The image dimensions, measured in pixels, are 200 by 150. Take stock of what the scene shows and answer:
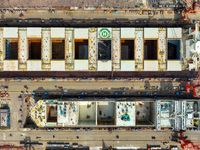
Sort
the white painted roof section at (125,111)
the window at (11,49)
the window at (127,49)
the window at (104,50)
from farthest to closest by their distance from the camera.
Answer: the window at (127,49) → the window at (104,50) → the window at (11,49) → the white painted roof section at (125,111)

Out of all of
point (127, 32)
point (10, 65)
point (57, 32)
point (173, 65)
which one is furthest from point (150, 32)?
point (10, 65)

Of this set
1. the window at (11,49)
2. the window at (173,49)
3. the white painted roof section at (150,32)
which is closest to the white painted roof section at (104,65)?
the white painted roof section at (150,32)

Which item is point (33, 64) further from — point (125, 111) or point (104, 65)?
point (125, 111)

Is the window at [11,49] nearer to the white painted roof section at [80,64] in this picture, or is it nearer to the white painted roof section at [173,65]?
the white painted roof section at [80,64]

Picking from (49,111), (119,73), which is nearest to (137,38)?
(119,73)

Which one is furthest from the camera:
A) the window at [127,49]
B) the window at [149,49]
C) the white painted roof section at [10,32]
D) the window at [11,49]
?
the window at [127,49]

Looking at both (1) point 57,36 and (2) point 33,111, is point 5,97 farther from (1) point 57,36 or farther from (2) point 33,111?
(1) point 57,36
